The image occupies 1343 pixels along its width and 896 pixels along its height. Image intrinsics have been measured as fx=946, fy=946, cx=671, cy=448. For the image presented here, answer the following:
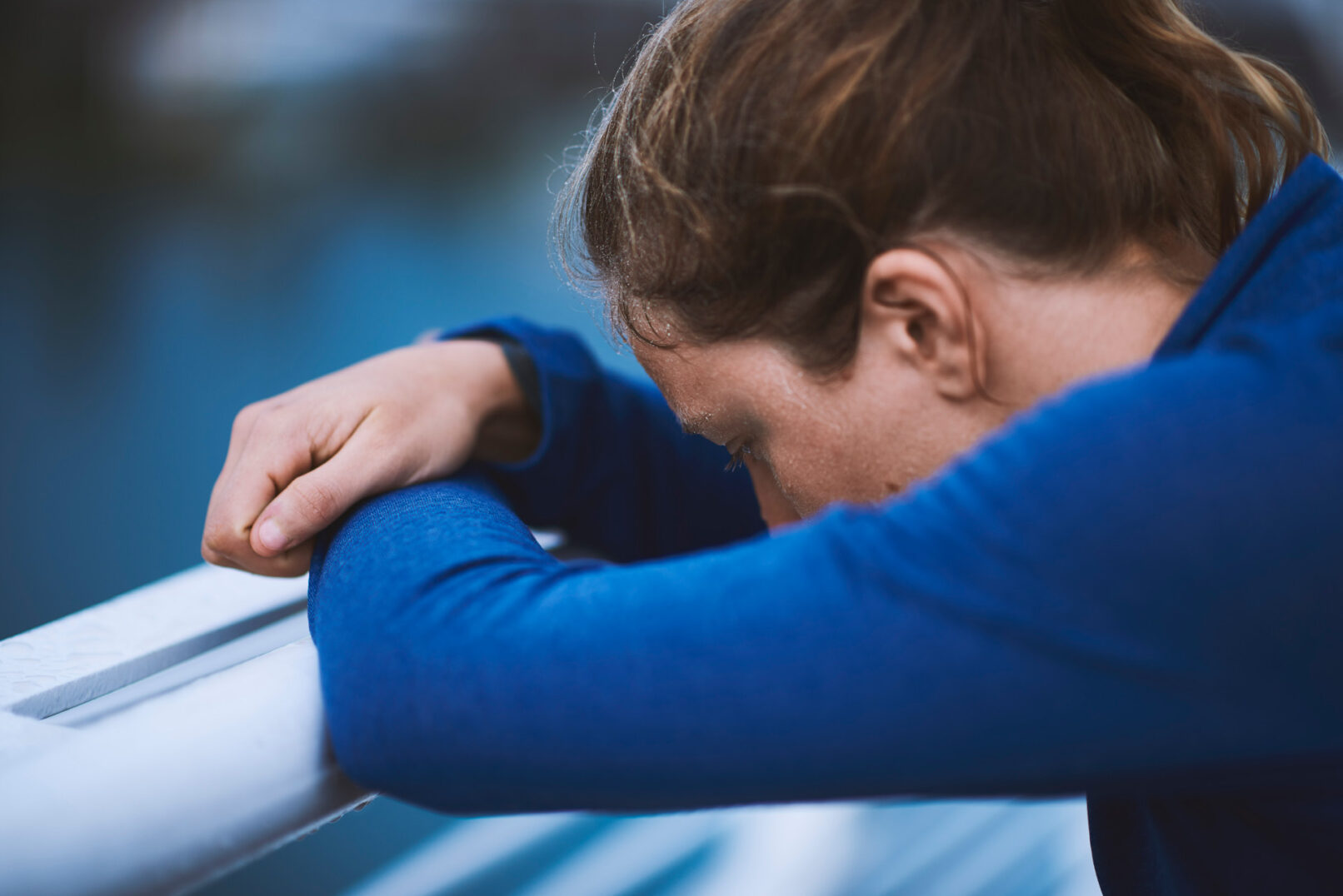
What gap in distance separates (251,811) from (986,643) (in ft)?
0.71

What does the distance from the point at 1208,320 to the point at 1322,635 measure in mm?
138

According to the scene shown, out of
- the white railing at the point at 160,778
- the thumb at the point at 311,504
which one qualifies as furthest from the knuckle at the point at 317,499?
the white railing at the point at 160,778

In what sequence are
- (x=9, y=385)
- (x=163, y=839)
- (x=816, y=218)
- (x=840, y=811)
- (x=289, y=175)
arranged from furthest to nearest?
1. (x=289, y=175)
2. (x=9, y=385)
3. (x=840, y=811)
4. (x=816, y=218)
5. (x=163, y=839)

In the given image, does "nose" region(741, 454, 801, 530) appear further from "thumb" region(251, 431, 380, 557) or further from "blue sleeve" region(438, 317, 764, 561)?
"thumb" region(251, 431, 380, 557)

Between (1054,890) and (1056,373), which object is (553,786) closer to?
(1056,373)

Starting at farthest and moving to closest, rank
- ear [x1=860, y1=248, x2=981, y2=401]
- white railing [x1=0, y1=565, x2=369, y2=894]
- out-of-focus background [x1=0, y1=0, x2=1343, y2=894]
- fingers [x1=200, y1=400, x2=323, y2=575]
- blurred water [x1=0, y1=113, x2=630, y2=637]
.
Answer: out-of-focus background [x1=0, y1=0, x2=1343, y2=894], blurred water [x1=0, y1=113, x2=630, y2=637], fingers [x1=200, y1=400, x2=323, y2=575], ear [x1=860, y1=248, x2=981, y2=401], white railing [x1=0, y1=565, x2=369, y2=894]

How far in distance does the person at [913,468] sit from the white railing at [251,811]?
30 millimetres

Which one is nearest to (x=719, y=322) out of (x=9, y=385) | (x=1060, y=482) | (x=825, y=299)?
(x=825, y=299)

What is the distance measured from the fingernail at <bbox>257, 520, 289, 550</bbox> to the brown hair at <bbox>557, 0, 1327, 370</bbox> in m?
0.19

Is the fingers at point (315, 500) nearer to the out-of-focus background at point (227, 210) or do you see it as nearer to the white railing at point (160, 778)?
the white railing at point (160, 778)

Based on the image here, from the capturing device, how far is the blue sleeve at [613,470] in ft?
1.93

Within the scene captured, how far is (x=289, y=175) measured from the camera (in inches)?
104

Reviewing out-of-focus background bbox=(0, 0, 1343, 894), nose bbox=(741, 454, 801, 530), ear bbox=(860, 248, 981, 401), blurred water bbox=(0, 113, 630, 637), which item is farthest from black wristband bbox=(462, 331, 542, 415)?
out-of-focus background bbox=(0, 0, 1343, 894)

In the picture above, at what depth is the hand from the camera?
45cm
